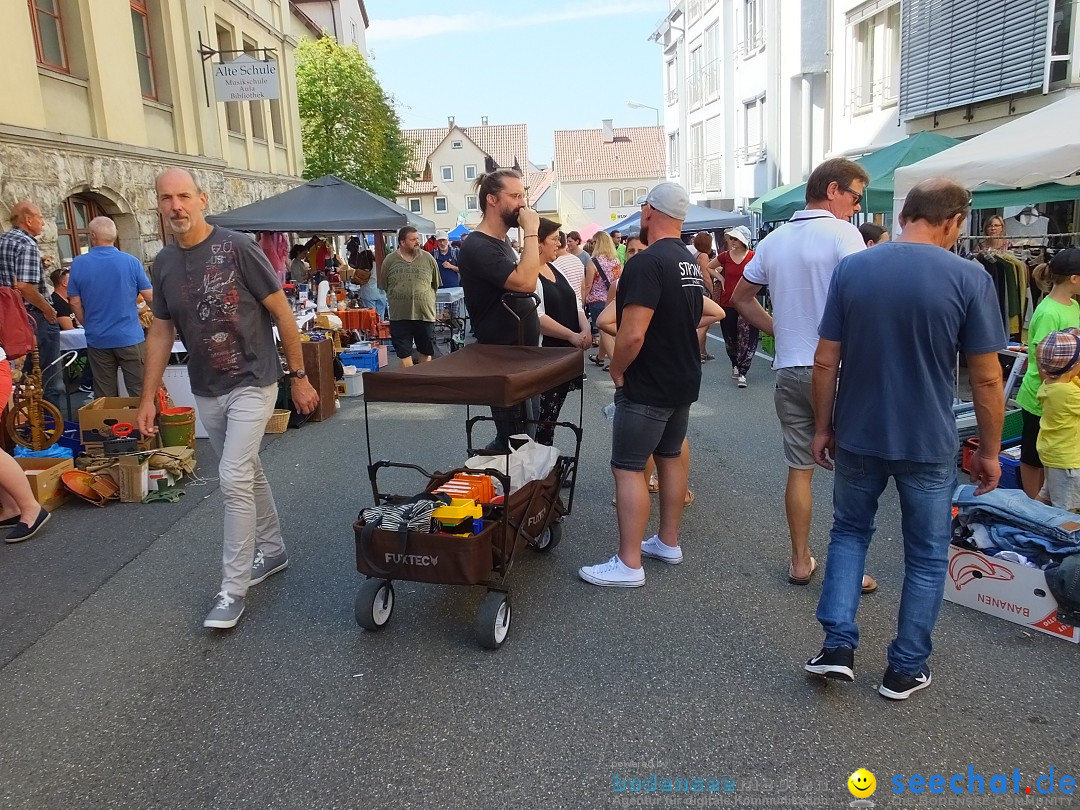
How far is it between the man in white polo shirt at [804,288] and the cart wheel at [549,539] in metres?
1.27

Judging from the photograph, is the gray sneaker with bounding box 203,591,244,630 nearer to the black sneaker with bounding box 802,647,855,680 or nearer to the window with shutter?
the black sneaker with bounding box 802,647,855,680

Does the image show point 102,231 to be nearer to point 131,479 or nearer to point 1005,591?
point 131,479

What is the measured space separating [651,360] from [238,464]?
1.96 metres

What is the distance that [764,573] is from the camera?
14.2 feet

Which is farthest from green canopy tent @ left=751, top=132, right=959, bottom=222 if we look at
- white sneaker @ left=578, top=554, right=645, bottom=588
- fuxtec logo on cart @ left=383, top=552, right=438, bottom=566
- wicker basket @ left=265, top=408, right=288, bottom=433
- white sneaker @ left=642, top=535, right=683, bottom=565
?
fuxtec logo on cart @ left=383, top=552, right=438, bottom=566

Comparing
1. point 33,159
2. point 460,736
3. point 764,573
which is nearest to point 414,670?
point 460,736

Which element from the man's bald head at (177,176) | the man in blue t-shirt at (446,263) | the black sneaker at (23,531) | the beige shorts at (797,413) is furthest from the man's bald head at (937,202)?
the man in blue t-shirt at (446,263)

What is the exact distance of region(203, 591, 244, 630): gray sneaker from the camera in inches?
149

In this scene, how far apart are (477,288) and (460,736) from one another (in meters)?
2.23

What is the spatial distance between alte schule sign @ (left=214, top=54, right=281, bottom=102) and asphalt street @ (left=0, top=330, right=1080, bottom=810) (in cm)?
1086

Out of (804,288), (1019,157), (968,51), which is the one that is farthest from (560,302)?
(968,51)

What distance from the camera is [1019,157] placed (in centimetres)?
653

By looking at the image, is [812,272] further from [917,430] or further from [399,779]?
[399,779]

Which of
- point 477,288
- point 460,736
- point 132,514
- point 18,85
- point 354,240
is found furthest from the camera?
point 354,240
